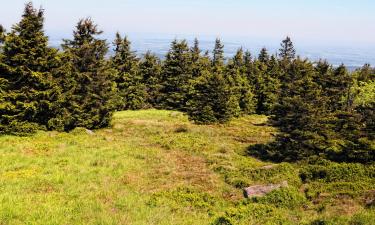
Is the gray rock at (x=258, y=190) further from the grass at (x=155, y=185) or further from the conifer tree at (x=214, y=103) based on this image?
the conifer tree at (x=214, y=103)

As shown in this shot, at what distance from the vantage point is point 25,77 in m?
31.3

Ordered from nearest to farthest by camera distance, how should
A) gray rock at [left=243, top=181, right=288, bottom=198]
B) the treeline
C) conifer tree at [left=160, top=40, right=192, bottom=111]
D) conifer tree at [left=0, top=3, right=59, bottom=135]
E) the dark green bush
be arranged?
1. the dark green bush
2. gray rock at [left=243, top=181, right=288, bottom=198]
3. the treeline
4. conifer tree at [left=0, top=3, right=59, bottom=135]
5. conifer tree at [left=160, top=40, right=192, bottom=111]

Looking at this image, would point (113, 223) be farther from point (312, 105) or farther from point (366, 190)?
point (312, 105)

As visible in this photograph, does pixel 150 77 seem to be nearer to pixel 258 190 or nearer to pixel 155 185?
pixel 155 185

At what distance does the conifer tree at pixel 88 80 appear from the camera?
38.2 metres

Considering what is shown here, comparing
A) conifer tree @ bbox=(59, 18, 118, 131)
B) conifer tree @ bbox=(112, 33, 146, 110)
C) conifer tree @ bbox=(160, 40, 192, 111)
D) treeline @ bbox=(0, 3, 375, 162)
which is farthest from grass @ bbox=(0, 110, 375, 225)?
conifer tree @ bbox=(160, 40, 192, 111)

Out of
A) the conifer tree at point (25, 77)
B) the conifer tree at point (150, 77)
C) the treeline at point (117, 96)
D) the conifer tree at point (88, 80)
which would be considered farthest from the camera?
the conifer tree at point (150, 77)

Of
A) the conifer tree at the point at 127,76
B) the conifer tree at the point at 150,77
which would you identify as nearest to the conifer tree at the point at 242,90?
the conifer tree at the point at 150,77

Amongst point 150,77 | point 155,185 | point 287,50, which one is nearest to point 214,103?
point 150,77

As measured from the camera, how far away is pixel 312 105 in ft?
97.1

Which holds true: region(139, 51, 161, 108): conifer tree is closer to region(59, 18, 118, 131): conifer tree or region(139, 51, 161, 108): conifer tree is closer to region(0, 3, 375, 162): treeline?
region(0, 3, 375, 162): treeline

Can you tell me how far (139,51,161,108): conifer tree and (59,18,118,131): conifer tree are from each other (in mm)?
31073

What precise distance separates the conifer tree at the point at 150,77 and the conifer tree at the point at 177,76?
3137 millimetres

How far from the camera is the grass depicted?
14.2 metres
